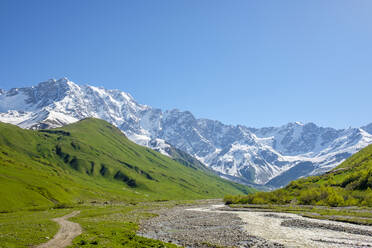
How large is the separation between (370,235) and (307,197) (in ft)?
224

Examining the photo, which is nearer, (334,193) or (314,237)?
(314,237)

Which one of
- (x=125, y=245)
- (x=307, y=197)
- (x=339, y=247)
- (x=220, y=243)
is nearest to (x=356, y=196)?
(x=307, y=197)

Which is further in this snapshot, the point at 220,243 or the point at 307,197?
the point at 307,197

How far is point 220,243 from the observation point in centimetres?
4547

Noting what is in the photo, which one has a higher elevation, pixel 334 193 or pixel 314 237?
pixel 334 193

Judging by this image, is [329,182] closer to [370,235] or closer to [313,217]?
[313,217]

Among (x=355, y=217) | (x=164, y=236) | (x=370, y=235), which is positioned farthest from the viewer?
(x=355, y=217)

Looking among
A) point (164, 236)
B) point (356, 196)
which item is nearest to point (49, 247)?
point (164, 236)

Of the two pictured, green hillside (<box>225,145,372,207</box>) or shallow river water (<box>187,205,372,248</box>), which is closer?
shallow river water (<box>187,205,372,248</box>)

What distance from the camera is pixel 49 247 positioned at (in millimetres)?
37906

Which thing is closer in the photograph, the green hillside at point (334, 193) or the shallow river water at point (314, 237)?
the shallow river water at point (314, 237)

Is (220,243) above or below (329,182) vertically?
below

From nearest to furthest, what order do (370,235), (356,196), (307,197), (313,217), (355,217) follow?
1. (370,235)
2. (355,217)
3. (313,217)
4. (356,196)
5. (307,197)

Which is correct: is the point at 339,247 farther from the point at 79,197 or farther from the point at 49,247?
the point at 79,197
